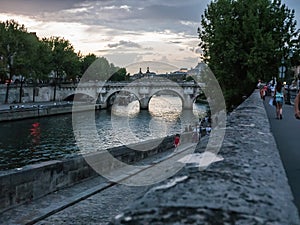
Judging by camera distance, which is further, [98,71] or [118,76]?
[118,76]

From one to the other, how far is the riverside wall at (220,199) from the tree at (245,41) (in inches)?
901

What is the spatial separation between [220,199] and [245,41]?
25705mm

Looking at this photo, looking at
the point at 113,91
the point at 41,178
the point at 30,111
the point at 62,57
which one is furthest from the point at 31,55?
the point at 41,178

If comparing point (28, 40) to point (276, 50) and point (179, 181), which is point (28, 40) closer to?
point (276, 50)

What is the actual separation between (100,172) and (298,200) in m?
7.98

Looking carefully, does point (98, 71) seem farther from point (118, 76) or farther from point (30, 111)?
point (30, 111)

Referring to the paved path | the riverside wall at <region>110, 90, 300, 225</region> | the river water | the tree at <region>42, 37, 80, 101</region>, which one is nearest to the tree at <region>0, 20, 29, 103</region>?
the river water

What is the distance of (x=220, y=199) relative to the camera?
1.66 meters

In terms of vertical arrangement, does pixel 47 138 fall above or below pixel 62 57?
below

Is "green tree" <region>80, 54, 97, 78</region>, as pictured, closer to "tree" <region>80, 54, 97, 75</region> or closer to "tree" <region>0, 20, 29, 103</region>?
"tree" <region>80, 54, 97, 75</region>

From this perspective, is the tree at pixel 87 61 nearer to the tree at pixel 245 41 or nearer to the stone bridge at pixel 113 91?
the stone bridge at pixel 113 91

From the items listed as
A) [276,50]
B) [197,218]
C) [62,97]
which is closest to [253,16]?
[276,50]

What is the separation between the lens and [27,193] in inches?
311

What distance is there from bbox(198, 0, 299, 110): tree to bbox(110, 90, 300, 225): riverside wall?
2289cm
